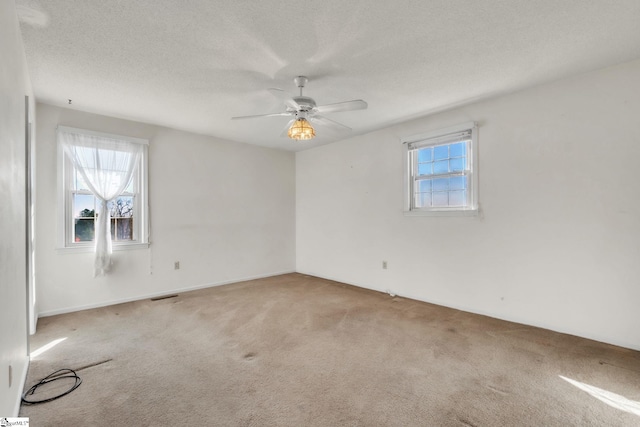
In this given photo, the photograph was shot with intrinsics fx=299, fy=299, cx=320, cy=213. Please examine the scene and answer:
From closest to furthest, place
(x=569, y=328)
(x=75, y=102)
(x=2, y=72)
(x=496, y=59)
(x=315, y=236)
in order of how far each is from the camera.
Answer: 1. (x=2, y=72)
2. (x=496, y=59)
3. (x=569, y=328)
4. (x=75, y=102)
5. (x=315, y=236)

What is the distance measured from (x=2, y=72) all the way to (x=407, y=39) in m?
2.39

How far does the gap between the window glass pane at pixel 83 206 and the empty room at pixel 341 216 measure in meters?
0.02

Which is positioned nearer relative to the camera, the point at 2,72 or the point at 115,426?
the point at 2,72

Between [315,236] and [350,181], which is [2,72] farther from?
[315,236]

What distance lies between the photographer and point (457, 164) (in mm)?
3793

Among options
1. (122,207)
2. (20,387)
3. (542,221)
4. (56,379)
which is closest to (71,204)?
(122,207)

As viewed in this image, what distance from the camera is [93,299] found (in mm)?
3807

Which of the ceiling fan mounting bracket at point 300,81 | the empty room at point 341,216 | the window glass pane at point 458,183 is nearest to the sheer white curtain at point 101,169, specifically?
the empty room at point 341,216

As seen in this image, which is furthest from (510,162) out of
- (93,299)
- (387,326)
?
(93,299)

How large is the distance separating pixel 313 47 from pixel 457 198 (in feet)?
8.43

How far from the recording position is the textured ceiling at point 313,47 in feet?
6.33

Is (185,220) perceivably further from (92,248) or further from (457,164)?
(457,164)

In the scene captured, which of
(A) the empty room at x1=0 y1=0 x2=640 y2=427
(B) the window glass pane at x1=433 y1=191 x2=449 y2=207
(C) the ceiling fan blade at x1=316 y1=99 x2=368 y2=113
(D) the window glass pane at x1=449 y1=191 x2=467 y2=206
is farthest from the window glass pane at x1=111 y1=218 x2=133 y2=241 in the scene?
(D) the window glass pane at x1=449 y1=191 x2=467 y2=206

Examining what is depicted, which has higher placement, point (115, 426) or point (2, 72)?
point (2, 72)
